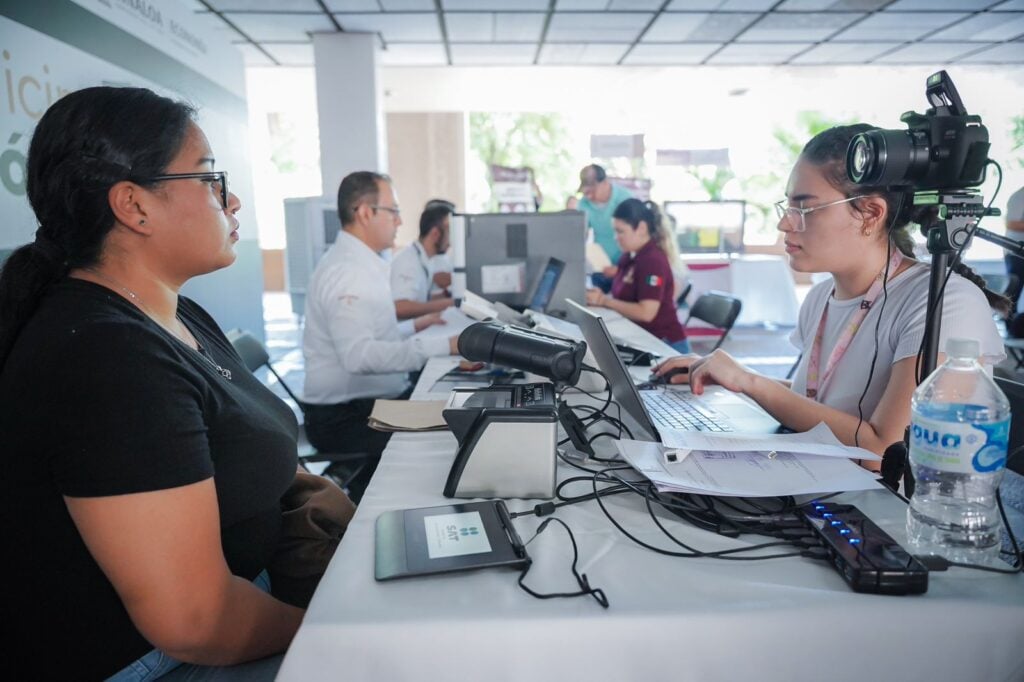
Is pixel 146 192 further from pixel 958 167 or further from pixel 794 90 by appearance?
pixel 794 90

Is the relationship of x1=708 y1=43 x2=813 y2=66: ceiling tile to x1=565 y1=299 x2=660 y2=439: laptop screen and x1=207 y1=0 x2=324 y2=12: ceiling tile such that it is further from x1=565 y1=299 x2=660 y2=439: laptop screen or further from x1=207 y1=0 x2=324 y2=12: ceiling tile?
x1=565 y1=299 x2=660 y2=439: laptop screen

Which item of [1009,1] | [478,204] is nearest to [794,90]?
[1009,1]

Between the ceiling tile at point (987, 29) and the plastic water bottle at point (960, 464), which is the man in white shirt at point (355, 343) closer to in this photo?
the plastic water bottle at point (960, 464)

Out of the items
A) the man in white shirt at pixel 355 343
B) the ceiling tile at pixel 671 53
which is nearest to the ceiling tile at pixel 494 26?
the ceiling tile at pixel 671 53

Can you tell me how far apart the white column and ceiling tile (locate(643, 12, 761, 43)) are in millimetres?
2386

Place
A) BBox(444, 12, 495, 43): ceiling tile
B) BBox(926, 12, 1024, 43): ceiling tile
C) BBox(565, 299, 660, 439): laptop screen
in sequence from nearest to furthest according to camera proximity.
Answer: BBox(565, 299, 660, 439): laptop screen
BBox(444, 12, 495, 43): ceiling tile
BBox(926, 12, 1024, 43): ceiling tile

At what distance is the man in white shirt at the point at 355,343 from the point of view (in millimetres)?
2084

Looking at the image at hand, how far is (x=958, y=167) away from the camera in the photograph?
902 millimetres

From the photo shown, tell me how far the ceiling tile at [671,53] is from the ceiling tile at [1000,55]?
262 cm

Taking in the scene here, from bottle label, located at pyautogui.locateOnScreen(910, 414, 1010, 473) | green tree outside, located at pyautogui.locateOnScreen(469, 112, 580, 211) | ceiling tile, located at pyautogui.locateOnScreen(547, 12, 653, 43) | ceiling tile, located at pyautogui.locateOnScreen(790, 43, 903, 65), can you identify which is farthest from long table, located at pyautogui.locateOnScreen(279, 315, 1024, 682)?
green tree outside, located at pyautogui.locateOnScreen(469, 112, 580, 211)

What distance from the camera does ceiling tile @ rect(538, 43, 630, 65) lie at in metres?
5.61

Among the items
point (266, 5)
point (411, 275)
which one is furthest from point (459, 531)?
point (266, 5)

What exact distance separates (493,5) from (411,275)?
237cm

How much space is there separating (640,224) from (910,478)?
240 centimetres
